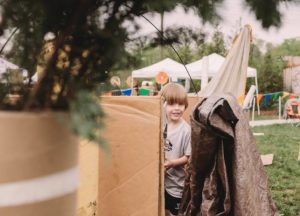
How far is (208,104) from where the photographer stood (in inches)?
90.5

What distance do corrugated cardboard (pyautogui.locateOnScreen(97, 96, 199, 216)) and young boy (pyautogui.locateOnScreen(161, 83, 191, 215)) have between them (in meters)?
0.52

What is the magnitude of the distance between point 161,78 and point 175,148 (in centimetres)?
840

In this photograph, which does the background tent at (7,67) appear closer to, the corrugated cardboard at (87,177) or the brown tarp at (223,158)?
the corrugated cardboard at (87,177)

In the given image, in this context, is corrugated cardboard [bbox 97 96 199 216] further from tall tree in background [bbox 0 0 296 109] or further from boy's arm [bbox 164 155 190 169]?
tall tree in background [bbox 0 0 296 109]

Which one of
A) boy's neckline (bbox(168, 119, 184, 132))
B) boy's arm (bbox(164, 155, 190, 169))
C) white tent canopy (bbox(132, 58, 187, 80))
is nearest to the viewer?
boy's arm (bbox(164, 155, 190, 169))

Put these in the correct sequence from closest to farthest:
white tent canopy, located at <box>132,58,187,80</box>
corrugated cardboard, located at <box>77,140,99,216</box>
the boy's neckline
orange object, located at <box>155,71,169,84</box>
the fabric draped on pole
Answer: corrugated cardboard, located at <box>77,140,99,216</box>
the boy's neckline
the fabric draped on pole
orange object, located at <box>155,71,169,84</box>
white tent canopy, located at <box>132,58,187,80</box>

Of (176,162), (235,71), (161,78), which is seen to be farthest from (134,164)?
(161,78)

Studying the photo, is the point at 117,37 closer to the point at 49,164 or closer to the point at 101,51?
the point at 101,51

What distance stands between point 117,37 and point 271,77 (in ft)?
67.2

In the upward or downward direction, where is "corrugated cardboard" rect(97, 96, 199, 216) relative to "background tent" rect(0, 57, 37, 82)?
downward

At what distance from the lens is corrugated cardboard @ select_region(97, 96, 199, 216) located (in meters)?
2.28

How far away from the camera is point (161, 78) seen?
1125 cm

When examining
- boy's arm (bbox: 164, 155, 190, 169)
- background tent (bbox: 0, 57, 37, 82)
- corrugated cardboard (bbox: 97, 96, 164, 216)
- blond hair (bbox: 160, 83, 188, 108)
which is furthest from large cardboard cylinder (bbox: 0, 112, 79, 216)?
→ blond hair (bbox: 160, 83, 188, 108)

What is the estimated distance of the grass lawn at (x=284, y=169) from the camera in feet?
13.8
